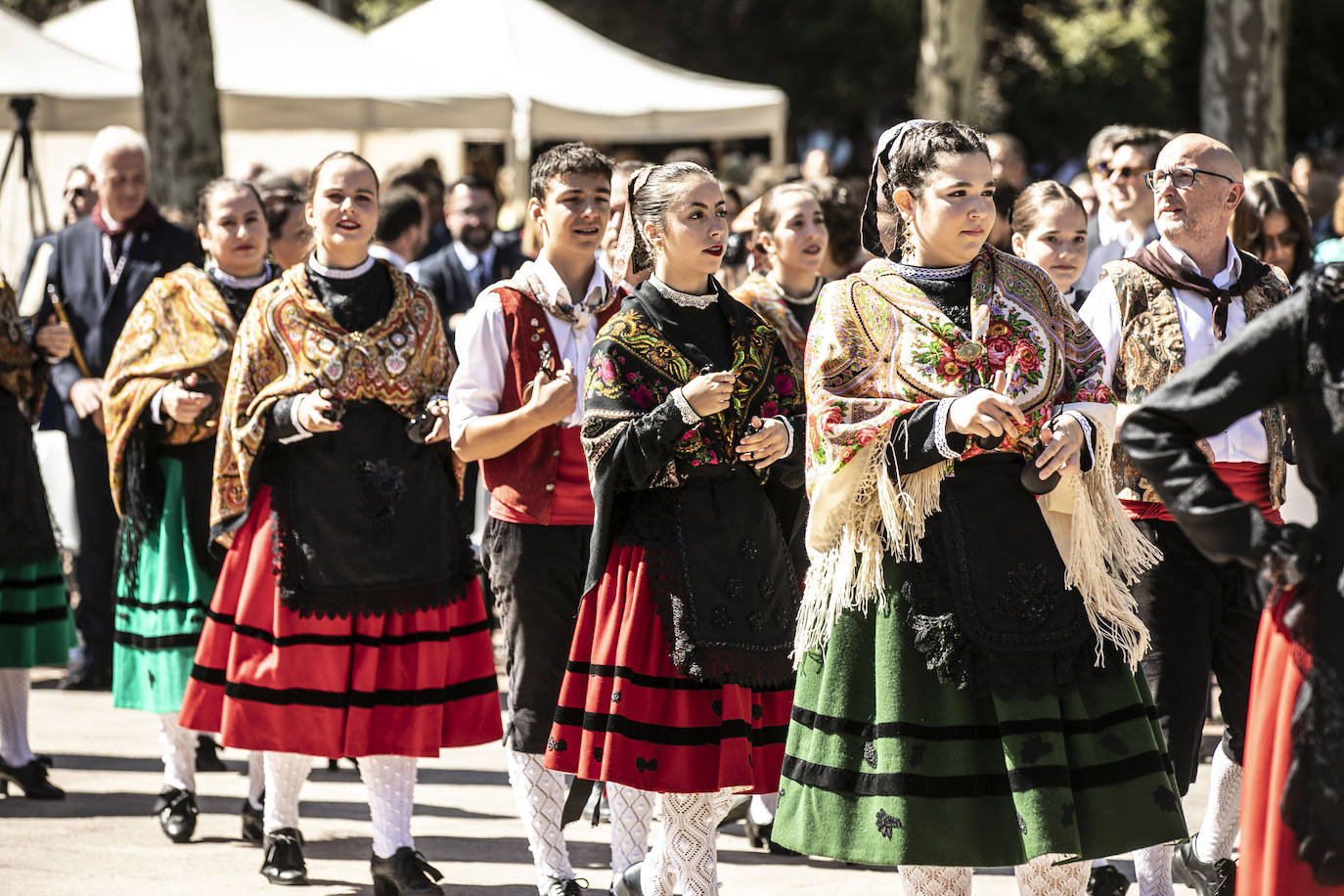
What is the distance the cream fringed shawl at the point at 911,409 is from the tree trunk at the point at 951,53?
13.7 meters

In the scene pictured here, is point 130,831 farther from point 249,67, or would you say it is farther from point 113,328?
point 249,67

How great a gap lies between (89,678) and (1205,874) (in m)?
5.79

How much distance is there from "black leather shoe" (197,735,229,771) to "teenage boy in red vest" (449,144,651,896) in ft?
8.19

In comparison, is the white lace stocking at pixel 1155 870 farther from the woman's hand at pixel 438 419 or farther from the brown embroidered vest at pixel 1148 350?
the woman's hand at pixel 438 419

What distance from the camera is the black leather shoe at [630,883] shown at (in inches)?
193

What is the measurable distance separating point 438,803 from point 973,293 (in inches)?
140

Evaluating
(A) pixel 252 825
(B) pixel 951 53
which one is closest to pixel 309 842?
(A) pixel 252 825

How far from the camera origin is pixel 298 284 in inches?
217

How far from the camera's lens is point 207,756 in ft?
24.2

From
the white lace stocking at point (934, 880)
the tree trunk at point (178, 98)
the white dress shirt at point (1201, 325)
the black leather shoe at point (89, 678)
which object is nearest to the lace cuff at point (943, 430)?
the white lace stocking at point (934, 880)

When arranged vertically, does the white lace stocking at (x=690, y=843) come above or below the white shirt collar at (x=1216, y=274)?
below

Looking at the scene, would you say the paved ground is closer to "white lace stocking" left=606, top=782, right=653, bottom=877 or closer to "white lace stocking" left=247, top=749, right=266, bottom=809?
"white lace stocking" left=247, top=749, right=266, bottom=809

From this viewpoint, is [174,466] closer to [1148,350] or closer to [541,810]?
[541,810]

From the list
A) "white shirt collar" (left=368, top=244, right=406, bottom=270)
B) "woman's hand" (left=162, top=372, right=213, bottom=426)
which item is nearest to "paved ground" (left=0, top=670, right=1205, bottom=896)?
"woman's hand" (left=162, top=372, right=213, bottom=426)
